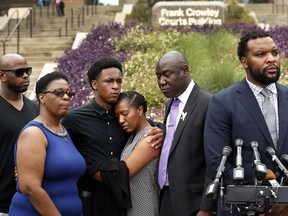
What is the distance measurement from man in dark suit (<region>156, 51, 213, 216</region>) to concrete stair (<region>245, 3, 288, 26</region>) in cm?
2013

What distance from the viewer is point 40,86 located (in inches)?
238

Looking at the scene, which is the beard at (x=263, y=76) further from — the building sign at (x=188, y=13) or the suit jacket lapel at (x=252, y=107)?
the building sign at (x=188, y=13)

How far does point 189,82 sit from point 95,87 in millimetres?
768

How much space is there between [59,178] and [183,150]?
0.97m

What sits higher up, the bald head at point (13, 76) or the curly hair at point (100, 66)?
the curly hair at point (100, 66)

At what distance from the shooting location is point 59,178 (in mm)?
5762

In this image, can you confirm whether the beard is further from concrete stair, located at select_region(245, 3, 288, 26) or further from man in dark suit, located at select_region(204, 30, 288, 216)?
concrete stair, located at select_region(245, 3, 288, 26)

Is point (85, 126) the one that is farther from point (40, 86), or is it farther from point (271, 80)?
point (271, 80)

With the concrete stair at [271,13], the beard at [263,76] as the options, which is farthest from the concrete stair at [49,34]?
the beard at [263,76]

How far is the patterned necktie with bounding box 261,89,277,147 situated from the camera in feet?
18.5

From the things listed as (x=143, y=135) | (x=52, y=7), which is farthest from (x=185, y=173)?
(x=52, y=7)

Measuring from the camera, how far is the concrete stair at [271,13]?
26734 millimetres

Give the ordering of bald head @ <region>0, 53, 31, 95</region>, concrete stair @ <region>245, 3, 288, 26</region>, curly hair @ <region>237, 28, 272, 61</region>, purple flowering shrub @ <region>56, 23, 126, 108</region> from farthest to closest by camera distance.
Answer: concrete stair @ <region>245, 3, 288, 26</region> < purple flowering shrub @ <region>56, 23, 126, 108</region> < bald head @ <region>0, 53, 31, 95</region> < curly hair @ <region>237, 28, 272, 61</region>

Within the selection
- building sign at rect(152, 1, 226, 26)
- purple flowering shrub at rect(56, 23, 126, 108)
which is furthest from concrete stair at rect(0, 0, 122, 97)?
building sign at rect(152, 1, 226, 26)
